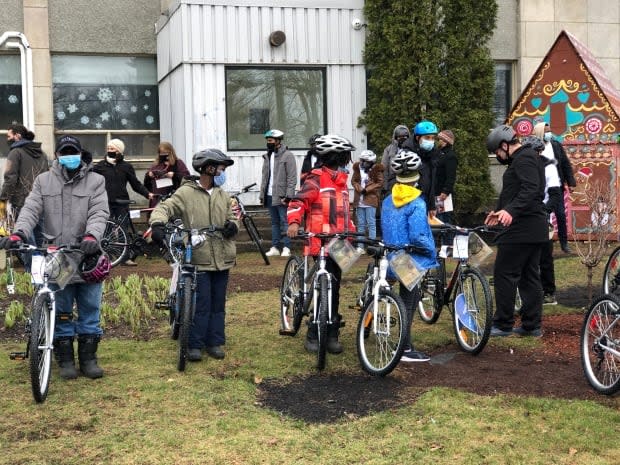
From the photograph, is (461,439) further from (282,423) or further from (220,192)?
(220,192)

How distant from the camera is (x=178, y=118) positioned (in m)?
14.7

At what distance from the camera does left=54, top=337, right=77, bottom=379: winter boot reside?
6.50 m

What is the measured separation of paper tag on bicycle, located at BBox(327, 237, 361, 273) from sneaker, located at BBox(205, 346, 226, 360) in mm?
1305

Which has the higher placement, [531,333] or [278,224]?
[278,224]

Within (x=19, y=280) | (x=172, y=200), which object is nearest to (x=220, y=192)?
(x=172, y=200)

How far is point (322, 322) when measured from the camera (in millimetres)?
6457

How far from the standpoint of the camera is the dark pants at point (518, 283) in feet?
24.7

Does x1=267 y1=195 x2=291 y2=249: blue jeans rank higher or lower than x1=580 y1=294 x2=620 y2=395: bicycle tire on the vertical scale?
higher

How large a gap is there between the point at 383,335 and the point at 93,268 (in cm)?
226

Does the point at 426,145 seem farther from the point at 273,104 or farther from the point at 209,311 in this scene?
the point at 273,104

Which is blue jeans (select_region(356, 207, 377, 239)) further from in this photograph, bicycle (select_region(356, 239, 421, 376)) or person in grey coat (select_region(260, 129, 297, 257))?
bicycle (select_region(356, 239, 421, 376))

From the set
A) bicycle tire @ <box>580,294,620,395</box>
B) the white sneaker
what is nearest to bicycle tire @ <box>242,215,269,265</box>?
the white sneaker

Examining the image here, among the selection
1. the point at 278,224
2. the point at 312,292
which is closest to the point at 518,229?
the point at 312,292

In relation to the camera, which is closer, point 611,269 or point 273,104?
point 611,269
